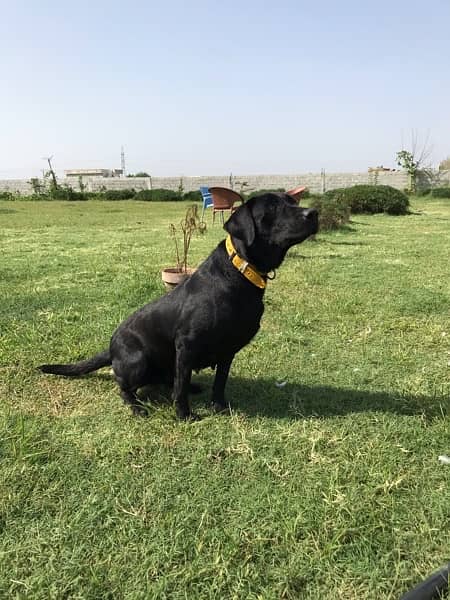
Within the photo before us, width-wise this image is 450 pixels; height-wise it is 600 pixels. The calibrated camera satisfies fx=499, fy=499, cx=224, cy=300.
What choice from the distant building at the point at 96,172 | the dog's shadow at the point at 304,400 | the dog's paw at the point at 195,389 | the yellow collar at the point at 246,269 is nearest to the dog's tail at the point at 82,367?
the dog's shadow at the point at 304,400

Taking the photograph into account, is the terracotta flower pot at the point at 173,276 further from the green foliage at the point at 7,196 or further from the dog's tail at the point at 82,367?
the green foliage at the point at 7,196

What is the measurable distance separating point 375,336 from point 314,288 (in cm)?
187

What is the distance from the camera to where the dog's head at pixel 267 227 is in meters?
2.65

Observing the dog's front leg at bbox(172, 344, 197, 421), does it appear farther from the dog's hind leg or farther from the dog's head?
the dog's head

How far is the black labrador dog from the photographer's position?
8.79 feet

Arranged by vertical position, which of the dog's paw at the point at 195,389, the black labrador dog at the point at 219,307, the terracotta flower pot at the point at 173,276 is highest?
the black labrador dog at the point at 219,307

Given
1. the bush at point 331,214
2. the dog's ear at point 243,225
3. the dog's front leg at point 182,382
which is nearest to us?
the dog's ear at point 243,225

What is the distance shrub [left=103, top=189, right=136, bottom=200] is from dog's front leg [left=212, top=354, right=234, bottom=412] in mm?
31164

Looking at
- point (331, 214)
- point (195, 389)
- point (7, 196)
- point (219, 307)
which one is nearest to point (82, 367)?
point (195, 389)

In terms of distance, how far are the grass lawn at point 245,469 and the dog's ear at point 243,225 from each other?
1.06 m

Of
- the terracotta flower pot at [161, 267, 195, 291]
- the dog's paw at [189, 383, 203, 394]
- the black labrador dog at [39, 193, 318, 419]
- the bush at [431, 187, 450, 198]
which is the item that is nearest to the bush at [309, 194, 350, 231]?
the terracotta flower pot at [161, 267, 195, 291]

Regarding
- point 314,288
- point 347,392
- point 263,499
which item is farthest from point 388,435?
point 314,288

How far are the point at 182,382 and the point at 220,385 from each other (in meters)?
0.32

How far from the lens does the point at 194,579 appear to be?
1.80 meters
